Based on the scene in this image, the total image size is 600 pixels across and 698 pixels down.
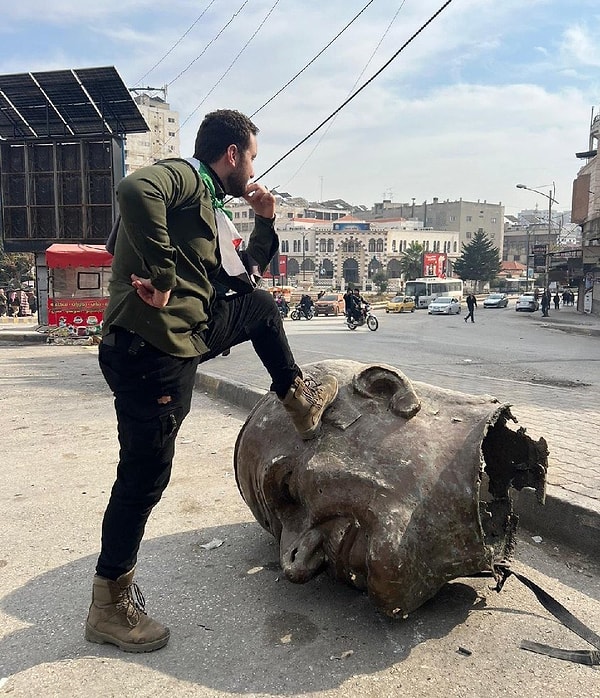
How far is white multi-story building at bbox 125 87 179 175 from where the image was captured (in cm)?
8769

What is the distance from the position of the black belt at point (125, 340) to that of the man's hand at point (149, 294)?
16 cm

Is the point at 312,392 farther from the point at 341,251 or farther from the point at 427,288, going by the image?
the point at 341,251

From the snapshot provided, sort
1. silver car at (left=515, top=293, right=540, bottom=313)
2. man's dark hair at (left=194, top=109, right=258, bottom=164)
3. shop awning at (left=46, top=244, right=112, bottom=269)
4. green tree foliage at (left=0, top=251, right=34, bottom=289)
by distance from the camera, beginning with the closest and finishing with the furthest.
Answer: man's dark hair at (left=194, top=109, right=258, bottom=164), shop awning at (left=46, top=244, right=112, bottom=269), silver car at (left=515, top=293, right=540, bottom=313), green tree foliage at (left=0, top=251, right=34, bottom=289)

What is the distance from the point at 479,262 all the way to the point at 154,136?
167 ft

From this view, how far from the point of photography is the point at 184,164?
241cm

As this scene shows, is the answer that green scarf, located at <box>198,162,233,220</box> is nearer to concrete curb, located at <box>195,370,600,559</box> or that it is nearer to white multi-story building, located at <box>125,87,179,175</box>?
concrete curb, located at <box>195,370,600,559</box>

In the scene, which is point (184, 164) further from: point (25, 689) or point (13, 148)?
point (13, 148)

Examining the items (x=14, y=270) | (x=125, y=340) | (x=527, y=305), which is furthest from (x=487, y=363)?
(x=14, y=270)

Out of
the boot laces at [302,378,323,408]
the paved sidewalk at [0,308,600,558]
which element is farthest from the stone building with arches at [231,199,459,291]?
the boot laces at [302,378,323,408]

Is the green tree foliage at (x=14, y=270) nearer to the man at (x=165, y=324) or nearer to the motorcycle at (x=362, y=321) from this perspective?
the motorcycle at (x=362, y=321)

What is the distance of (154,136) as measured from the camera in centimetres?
9269

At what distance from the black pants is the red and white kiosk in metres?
15.1

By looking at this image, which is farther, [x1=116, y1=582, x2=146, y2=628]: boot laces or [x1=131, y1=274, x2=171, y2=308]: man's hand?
[x1=116, y1=582, x2=146, y2=628]: boot laces

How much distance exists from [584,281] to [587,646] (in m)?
40.5
